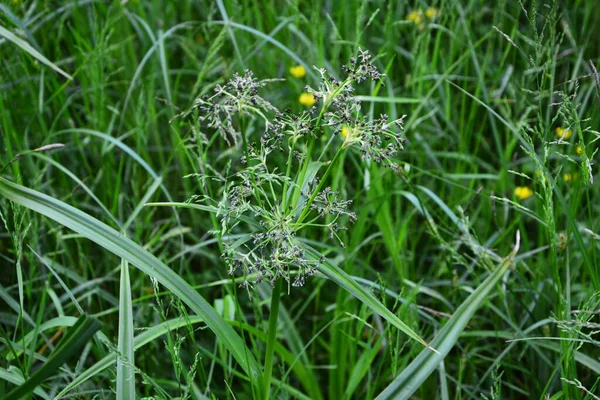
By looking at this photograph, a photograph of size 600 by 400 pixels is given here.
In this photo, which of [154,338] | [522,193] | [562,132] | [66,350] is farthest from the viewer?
[522,193]

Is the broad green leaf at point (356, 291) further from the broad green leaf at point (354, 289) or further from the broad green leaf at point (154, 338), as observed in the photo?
the broad green leaf at point (154, 338)

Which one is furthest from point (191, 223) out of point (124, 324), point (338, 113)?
point (338, 113)

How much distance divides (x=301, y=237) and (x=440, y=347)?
3.21ft

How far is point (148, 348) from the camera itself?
1912 millimetres

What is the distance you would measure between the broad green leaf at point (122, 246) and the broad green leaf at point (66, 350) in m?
0.19

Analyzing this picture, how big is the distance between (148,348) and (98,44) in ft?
2.76

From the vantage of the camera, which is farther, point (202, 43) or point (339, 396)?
point (202, 43)

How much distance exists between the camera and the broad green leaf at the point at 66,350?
95cm

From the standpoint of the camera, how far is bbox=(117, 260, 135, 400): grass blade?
123cm

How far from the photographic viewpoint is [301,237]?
7.07 ft

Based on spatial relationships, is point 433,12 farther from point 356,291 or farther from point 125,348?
point 125,348

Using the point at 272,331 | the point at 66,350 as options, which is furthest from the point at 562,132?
the point at 66,350

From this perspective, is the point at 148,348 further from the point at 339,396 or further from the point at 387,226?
the point at 387,226

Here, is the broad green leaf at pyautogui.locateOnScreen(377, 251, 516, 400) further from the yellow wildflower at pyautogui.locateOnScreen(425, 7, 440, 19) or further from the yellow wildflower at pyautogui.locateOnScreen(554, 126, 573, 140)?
the yellow wildflower at pyautogui.locateOnScreen(425, 7, 440, 19)
